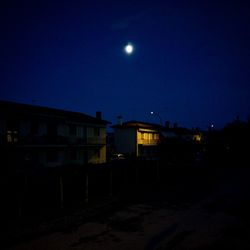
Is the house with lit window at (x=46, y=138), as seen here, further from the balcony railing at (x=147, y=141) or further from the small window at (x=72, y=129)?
the balcony railing at (x=147, y=141)

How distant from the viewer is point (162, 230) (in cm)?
857

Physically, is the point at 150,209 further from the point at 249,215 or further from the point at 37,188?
the point at 37,188

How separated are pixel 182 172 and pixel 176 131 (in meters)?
34.0

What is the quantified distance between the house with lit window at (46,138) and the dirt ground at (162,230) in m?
17.2

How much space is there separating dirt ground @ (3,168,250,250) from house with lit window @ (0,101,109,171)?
17.2 m

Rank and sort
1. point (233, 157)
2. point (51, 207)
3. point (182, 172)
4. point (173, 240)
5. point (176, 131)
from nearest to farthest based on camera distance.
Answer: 1. point (173, 240)
2. point (51, 207)
3. point (182, 172)
4. point (233, 157)
5. point (176, 131)

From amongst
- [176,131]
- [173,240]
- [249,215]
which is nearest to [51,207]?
[173,240]

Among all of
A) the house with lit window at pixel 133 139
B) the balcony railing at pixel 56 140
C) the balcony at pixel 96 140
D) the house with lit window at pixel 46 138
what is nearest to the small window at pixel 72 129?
the house with lit window at pixel 46 138

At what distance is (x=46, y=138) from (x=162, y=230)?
71.2 ft

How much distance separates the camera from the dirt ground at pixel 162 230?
733 cm

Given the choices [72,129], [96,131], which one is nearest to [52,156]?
[72,129]

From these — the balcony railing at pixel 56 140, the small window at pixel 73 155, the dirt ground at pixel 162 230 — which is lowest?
the dirt ground at pixel 162 230

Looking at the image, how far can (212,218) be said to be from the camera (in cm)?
992

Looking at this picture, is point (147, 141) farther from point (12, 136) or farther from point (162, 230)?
point (162, 230)
